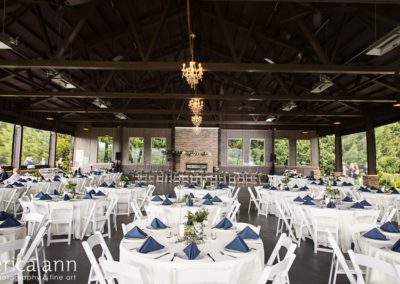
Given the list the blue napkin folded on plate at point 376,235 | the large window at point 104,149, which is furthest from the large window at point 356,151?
the blue napkin folded on plate at point 376,235

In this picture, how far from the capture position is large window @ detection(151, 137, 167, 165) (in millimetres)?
19391

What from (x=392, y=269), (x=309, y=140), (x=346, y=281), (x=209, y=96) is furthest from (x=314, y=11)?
(x=309, y=140)

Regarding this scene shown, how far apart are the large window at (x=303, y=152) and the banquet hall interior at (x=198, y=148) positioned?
0.36 feet

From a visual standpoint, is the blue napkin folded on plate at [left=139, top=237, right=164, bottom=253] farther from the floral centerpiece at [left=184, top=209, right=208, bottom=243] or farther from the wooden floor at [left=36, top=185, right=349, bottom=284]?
the wooden floor at [left=36, top=185, right=349, bottom=284]

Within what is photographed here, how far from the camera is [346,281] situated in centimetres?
371

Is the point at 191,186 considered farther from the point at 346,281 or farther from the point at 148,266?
the point at 148,266

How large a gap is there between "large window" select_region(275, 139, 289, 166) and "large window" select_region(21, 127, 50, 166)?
14162mm

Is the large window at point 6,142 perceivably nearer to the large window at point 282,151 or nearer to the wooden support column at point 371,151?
the large window at point 282,151

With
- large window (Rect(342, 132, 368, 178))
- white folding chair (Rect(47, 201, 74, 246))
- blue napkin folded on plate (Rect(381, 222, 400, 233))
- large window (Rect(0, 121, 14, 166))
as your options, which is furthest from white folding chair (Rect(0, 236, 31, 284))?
large window (Rect(342, 132, 368, 178))

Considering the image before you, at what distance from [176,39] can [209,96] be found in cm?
333

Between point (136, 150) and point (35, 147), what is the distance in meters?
6.15

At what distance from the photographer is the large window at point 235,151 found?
62.6 ft

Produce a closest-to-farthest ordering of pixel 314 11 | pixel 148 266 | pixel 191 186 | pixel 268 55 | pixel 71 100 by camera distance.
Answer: pixel 148 266
pixel 314 11
pixel 191 186
pixel 268 55
pixel 71 100

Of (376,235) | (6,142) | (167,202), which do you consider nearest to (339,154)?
(167,202)
